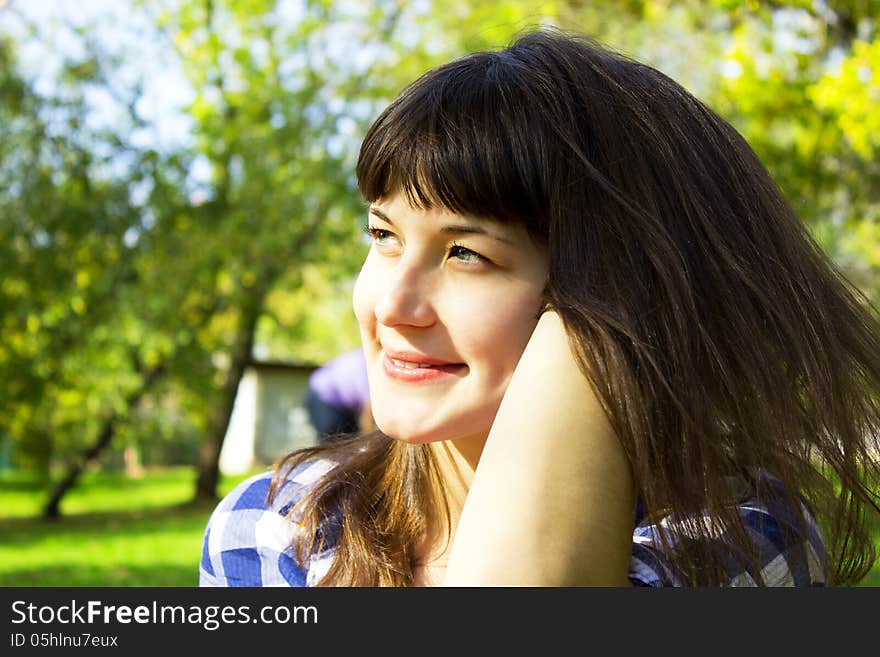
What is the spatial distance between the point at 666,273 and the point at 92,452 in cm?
1436

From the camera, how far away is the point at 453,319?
4.91ft

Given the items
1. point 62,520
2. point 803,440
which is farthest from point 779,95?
point 62,520

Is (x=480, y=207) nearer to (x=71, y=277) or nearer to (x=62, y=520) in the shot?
(x=71, y=277)

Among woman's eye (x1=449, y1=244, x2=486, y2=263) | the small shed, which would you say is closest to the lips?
→ woman's eye (x1=449, y1=244, x2=486, y2=263)

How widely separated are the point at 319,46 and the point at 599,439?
14702 millimetres

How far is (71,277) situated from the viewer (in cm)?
1323

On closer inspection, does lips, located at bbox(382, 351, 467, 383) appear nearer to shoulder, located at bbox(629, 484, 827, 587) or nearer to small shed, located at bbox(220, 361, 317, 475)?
shoulder, located at bbox(629, 484, 827, 587)

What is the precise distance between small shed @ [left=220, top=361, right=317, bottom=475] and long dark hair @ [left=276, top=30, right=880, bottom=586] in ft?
90.4

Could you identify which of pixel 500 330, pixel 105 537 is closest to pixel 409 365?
pixel 500 330

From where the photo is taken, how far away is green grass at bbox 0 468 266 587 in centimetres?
855

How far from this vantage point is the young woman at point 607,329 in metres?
1.36

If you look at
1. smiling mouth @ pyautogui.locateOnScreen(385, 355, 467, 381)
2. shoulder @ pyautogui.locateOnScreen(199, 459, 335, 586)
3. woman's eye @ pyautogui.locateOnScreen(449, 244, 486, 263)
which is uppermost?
woman's eye @ pyautogui.locateOnScreen(449, 244, 486, 263)

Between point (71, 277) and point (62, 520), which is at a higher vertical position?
point (71, 277)

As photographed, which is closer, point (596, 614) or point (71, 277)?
point (596, 614)
